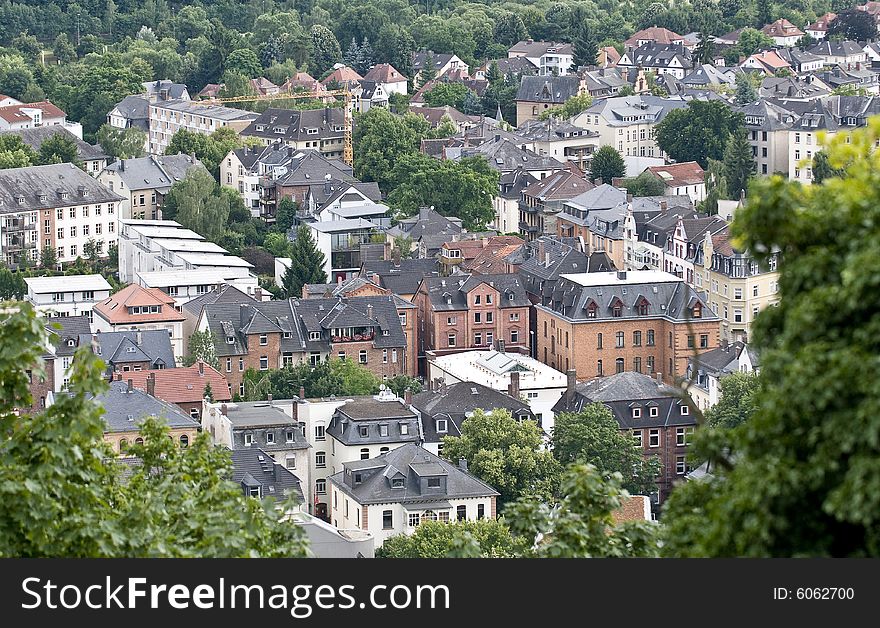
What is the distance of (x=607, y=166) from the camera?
264 ft

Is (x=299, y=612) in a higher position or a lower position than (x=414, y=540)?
higher

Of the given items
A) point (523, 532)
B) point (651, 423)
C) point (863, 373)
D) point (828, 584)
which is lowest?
point (651, 423)

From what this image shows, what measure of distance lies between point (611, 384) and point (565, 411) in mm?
1660

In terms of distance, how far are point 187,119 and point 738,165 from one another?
2631cm

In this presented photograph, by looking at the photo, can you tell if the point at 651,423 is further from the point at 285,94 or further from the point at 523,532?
the point at 285,94

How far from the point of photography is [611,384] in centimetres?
4975

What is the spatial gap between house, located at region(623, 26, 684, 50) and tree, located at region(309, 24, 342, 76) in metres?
16.7

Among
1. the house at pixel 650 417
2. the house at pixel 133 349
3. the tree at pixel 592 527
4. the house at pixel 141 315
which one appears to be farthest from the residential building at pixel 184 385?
the tree at pixel 592 527

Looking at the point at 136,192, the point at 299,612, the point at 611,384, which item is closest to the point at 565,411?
the point at 611,384

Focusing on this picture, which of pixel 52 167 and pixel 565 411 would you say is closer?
pixel 565 411

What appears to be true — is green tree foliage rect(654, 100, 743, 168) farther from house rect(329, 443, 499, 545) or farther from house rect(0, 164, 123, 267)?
house rect(329, 443, 499, 545)

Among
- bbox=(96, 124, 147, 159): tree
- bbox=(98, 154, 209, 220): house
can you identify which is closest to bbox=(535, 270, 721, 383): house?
bbox=(98, 154, 209, 220): house

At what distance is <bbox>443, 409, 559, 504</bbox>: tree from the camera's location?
4250 centimetres

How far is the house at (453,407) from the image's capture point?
4647cm
